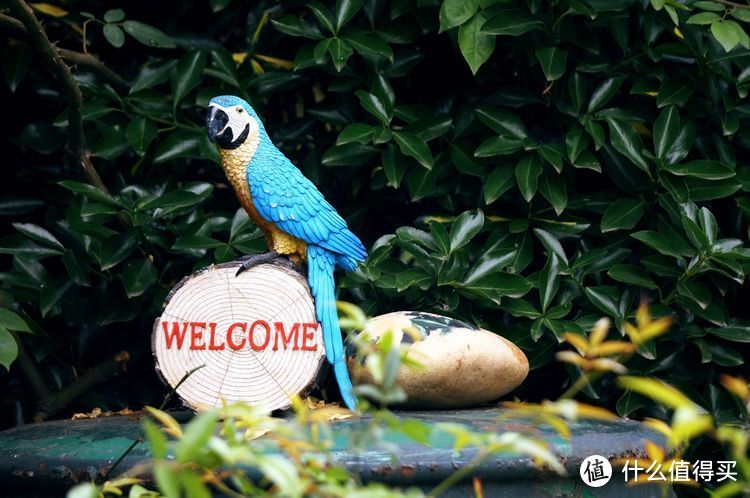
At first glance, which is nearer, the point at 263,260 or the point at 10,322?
the point at 263,260

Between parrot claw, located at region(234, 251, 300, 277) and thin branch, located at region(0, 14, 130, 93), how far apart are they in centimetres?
109

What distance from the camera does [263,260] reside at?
2416 millimetres

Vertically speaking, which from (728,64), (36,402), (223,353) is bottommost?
(36,402)

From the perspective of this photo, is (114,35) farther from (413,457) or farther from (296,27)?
(413,457)

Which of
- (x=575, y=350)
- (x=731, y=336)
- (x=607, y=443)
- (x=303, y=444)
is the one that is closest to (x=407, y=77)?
(x=575, y=350)

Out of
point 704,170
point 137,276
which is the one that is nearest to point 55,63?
point 137,276

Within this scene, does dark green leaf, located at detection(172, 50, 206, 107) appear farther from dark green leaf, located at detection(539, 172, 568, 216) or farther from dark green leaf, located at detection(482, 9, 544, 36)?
dark green leaf, located at detection(539, 172, 568, 216)

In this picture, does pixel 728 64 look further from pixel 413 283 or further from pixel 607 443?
pixel 607 443

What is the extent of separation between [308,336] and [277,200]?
0.34 metres

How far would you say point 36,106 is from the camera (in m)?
3.55

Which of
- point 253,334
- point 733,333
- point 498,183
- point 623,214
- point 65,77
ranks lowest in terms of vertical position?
point 733,333

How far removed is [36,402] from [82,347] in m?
0.25

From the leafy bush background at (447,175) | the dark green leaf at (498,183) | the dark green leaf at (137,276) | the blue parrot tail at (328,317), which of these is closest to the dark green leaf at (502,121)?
the leafy bush background at (447,175)

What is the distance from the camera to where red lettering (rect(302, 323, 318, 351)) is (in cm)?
232
